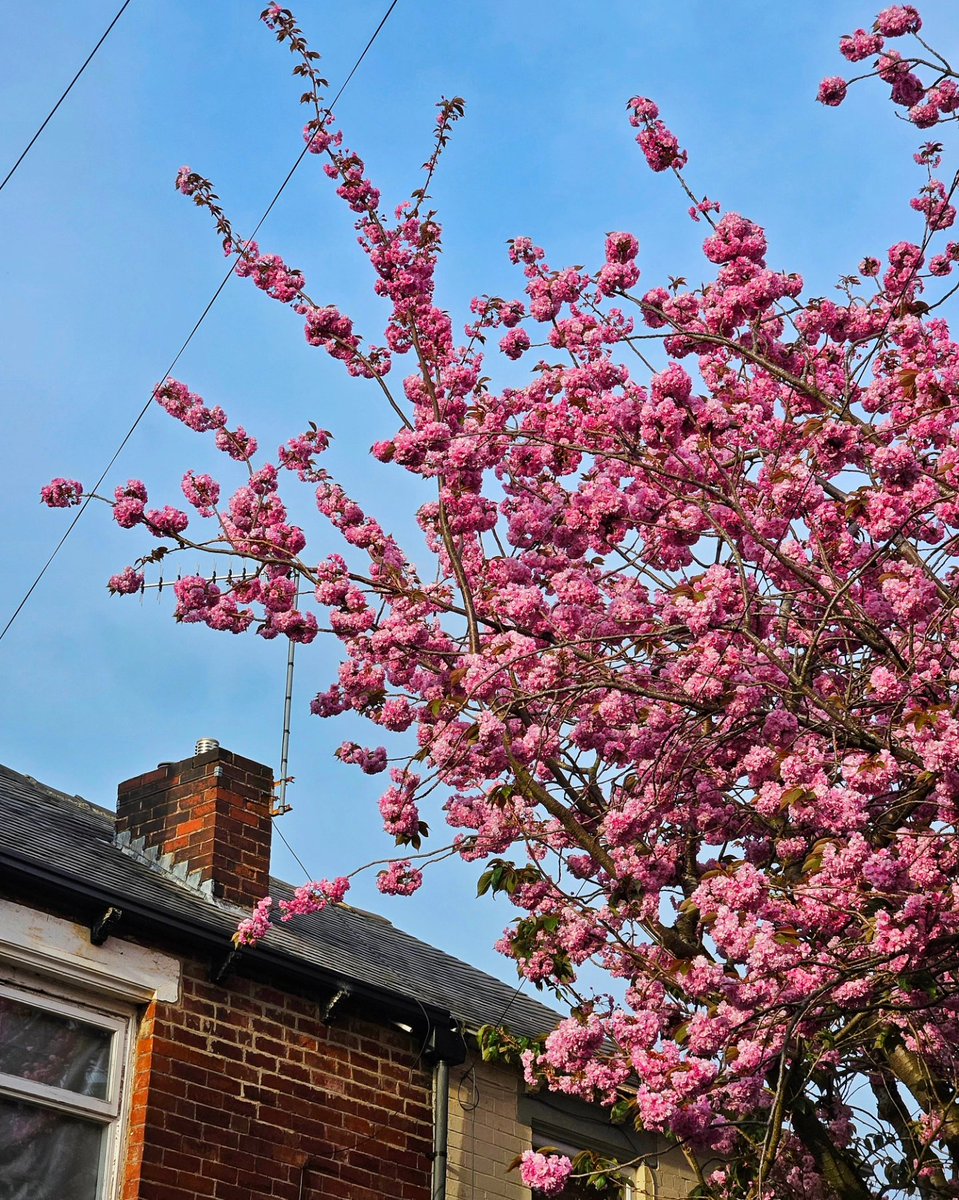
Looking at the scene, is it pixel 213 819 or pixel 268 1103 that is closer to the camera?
pixel 268 1103

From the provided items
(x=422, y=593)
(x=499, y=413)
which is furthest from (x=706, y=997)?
(x=499, y=413)

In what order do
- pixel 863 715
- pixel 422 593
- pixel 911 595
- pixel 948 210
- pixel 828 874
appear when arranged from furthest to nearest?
pixel 948 210 < pixel 422 593 < pixel 863 715 < pixel 911 595 < pixel 828 874

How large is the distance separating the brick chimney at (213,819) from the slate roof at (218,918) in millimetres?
195

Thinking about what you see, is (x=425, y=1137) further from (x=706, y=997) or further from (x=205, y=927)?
(x=706, y=997)

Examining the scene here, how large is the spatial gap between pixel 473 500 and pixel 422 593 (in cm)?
66

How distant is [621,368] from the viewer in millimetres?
9289

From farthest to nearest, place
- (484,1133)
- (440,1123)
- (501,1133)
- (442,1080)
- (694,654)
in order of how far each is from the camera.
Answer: (501,1133), (484,1133), (442,1080), (440,1123), (694,654)

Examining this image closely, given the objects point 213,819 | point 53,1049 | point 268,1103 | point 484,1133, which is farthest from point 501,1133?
point 53,1049

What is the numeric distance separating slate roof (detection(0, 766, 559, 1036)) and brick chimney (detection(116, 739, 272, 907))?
195mm

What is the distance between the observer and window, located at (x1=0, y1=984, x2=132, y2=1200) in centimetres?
886

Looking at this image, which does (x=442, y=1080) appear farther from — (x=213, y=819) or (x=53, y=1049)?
(x=53, y=1049)

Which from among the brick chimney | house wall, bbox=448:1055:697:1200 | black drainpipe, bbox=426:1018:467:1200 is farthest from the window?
house wall, bbox=448:1055:697:1200

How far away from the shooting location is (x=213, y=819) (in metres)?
11.6

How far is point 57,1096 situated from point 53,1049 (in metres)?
0.29
